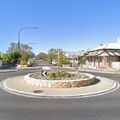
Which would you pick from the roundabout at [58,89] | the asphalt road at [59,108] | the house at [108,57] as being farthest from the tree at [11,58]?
the asphalt road at [59,108]

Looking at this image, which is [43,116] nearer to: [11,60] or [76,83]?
[76,83]

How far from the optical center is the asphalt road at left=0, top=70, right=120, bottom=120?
34.6 ft

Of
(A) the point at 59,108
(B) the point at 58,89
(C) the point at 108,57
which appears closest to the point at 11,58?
(C) the point at 108,57

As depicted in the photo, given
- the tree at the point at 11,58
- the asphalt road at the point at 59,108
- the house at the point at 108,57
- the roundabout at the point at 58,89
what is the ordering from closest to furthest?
the asphalt road at the point at 59,108 → the roundabout at the point at 58,89 → the house at the point at 108,57 → the tree at the point at 11,58

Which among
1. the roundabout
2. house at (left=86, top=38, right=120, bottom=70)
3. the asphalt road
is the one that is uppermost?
house at (left=86, top=38, right=120, bottom=70)

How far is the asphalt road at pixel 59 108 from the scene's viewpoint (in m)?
10.5

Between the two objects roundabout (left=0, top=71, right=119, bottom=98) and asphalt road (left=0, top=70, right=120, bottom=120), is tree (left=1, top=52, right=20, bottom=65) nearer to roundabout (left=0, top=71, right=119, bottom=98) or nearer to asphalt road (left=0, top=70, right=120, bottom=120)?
roundabout (left=0, top=71, right=119, bottom=98)

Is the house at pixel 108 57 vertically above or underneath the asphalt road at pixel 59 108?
above

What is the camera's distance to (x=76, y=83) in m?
19.5

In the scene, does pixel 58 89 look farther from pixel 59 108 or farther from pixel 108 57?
pixel 108 57

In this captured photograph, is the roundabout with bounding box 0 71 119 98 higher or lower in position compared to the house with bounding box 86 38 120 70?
lower

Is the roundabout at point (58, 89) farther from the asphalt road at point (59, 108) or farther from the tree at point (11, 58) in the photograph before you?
the tree at point (11, 58)

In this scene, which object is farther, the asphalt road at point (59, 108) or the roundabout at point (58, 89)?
the roundabout at point (58, 89)

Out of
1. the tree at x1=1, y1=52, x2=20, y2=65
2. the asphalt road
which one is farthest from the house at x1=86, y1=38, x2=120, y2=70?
the asphalt road
